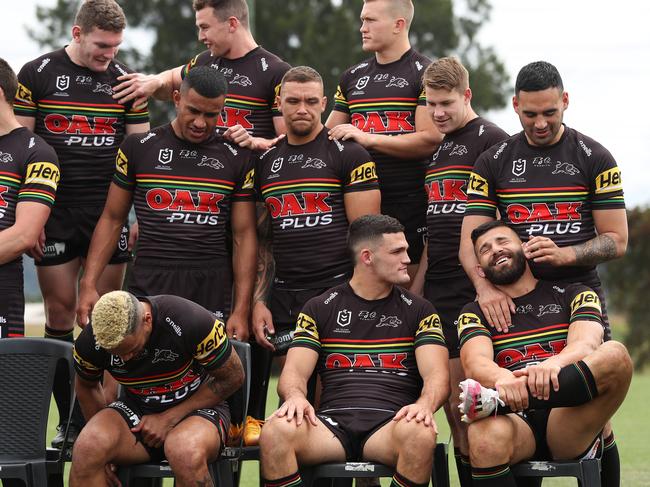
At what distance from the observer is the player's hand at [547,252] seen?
5.59 m

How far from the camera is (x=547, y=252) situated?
5590 mm

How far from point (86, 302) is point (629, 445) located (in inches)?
209

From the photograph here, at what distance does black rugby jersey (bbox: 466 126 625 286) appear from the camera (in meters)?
5.75

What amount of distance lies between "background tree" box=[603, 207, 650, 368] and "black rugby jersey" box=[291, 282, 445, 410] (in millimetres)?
18031

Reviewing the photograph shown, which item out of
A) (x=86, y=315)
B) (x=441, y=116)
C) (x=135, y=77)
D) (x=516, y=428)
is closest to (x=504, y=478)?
(x=516, y=428)

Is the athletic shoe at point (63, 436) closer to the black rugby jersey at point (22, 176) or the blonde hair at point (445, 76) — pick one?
the black rugby jersey at point (22, 176)

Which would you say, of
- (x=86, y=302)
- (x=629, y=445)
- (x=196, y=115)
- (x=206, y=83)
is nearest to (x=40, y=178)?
(x=86, y=302)

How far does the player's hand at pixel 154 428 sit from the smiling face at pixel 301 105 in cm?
175

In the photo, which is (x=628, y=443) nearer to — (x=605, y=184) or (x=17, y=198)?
(x=605, y=184)

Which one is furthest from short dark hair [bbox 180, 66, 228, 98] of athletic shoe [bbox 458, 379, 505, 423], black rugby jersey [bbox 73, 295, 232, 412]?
athletic shoe [bbox 458, 379, 505, 423]

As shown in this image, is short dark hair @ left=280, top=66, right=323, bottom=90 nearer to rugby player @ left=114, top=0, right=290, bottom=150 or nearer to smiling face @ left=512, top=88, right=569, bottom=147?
rugby player @ left=114, top=0, right=290, bottom=150

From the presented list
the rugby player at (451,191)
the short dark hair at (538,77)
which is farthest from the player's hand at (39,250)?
the short dark hair at (538,77)

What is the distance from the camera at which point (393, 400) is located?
5574 millimetres

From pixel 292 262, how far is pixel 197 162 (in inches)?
29.2
